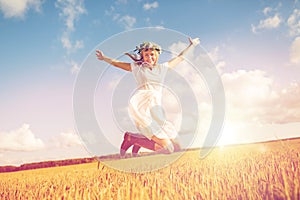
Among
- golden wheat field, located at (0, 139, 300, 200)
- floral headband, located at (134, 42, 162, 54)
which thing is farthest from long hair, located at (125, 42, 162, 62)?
golden wheat field, located at (0, 139, 300, 200)

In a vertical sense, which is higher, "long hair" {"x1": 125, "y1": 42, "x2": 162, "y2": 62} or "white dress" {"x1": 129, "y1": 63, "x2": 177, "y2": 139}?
"long hair" {"x1": 125, "y1": 42, "x2": 162, "y2": 62}

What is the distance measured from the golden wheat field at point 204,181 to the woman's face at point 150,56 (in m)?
1.47

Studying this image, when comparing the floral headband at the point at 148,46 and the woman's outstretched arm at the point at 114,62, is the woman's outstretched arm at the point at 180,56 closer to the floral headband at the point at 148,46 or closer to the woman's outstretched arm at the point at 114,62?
the floral headband at the point at 148,46

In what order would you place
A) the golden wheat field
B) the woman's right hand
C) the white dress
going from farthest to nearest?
the woman's right hand
the white dress
the golden wheat field

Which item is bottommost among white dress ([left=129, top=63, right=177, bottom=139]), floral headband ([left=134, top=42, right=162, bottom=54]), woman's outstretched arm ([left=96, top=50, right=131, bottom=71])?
white dress ([left=129, top=63, right=177, bottom=139])

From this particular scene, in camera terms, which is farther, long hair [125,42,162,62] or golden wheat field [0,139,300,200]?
long hair [125,42,162,62]

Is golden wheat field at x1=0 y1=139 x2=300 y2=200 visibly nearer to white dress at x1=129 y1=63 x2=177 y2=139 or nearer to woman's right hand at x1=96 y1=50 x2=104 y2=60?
white dress at x1=129 y1=63 x2=177 y2=139

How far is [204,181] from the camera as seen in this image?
3979 mm

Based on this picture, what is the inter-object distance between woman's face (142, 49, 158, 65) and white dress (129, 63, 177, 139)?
11cm

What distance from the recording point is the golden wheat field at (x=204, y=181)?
3.74m

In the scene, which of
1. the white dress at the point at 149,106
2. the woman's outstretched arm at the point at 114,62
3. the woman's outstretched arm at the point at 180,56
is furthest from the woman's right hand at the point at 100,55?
the woman's outstretched arm at the point at 180,56

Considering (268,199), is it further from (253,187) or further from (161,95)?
(161,95)

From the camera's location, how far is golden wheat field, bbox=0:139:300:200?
3738 millimetres

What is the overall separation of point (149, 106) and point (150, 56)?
→ 0.84 metres
